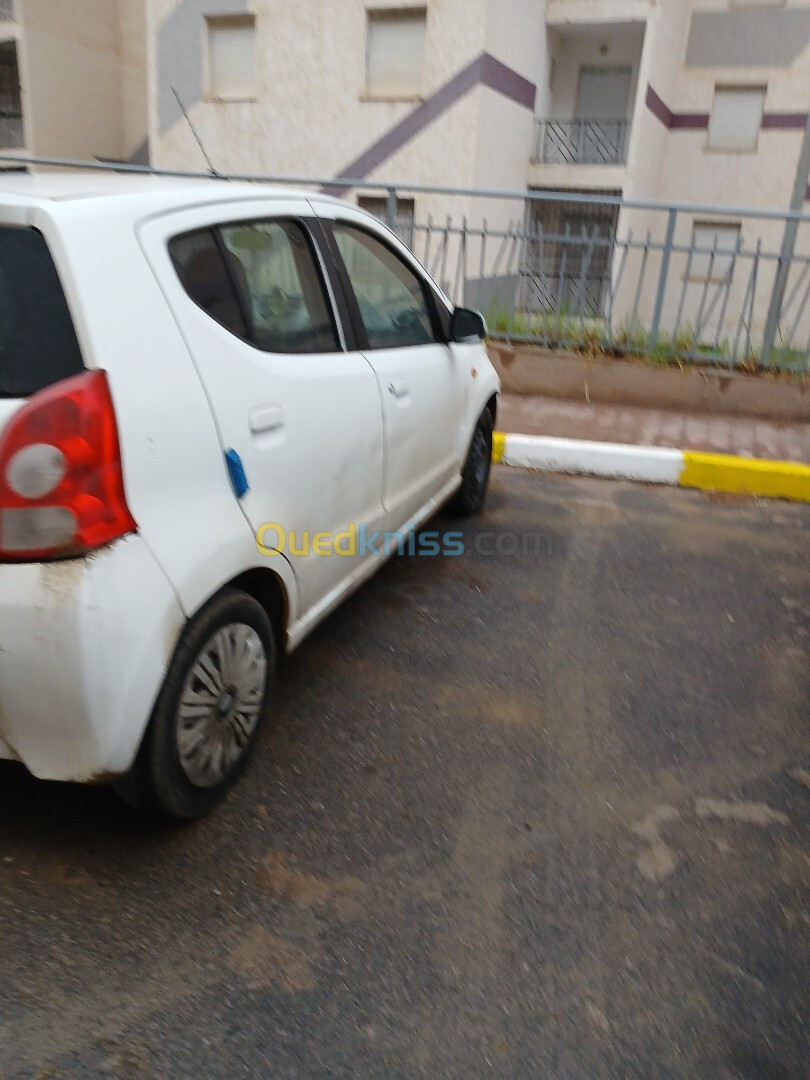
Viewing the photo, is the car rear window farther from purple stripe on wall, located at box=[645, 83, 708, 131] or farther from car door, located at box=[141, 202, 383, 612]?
purple stripe on wall, located at box=[645, 83, 708, 131]

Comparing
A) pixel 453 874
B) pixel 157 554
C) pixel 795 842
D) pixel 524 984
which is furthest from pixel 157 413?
pixel 795 842

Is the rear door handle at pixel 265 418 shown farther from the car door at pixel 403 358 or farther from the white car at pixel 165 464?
the car door at pixel 403 358

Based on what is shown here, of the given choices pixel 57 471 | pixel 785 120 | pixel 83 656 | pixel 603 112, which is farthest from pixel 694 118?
pixel 83 656

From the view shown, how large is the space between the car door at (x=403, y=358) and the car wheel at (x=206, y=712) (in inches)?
42.2

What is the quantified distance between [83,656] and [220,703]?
0.55 meters

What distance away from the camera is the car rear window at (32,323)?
179 centimetres

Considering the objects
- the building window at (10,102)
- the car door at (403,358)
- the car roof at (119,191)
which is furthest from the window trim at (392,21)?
the car roof at (119,191)

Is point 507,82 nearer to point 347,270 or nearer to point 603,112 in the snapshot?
point 603,112

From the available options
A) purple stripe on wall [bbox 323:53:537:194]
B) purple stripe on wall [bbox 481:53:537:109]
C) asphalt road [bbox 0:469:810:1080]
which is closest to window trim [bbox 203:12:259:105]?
purple stripe on wall [bbox 323:53:537:194]

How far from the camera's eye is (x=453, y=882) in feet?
7.02

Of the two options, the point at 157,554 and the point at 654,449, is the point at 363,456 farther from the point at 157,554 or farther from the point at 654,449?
the point at 654,449

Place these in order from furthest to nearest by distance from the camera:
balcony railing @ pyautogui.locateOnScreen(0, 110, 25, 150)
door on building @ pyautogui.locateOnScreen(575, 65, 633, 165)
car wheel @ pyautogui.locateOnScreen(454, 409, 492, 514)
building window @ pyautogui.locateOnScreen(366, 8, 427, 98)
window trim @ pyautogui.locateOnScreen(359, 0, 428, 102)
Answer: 1. balcony railing @ pyautogui.locateOnScreen(0, 110, 25, 150)
2. door on building @ pyautogui.locateOnScreen(575, 65, 633, 165)
3. building window @ pyautogui.locateOnScreen(366, 8, 427, 98)
4. window trim @ pyautogui.locateOnScreen(359, 0, 428, 102)
5. car wheel @ pyautogui.locateOnScreen(454, 409, 492, 514)

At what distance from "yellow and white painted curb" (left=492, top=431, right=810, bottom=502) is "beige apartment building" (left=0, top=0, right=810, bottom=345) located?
8.99 m

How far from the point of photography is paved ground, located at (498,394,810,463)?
615 cm
